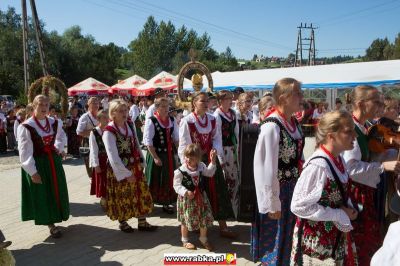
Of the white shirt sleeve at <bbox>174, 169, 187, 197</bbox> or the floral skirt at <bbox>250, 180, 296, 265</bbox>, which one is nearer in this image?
the floral skirt at <bbox>250, 180, 296, 265</bbox>

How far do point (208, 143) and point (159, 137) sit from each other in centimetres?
96

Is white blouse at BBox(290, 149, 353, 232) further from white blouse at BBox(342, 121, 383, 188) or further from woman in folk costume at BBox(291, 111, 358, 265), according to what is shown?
white blouse at BBox(342, 121, 383, 188)

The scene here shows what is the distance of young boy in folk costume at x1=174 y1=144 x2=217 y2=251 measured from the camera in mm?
4195

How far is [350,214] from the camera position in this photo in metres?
2.46

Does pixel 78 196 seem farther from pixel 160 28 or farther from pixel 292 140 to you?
pixel 160 28

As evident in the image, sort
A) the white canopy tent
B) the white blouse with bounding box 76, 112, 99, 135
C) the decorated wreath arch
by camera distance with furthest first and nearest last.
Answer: the white canopy tent → the decorated wreath arch → the white blouse with bounding box 76, 112, 99, 135

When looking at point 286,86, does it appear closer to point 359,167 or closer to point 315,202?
point 359,167

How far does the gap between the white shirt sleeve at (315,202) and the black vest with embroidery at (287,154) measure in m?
0.57

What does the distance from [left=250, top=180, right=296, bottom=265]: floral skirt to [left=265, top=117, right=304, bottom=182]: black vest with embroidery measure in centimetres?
6

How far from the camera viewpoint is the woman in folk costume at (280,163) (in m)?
2.87

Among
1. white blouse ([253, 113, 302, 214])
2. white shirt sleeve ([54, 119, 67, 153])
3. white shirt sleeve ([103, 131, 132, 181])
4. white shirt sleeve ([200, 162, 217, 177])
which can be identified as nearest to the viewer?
white blouse ([253, 113, 302, 214])

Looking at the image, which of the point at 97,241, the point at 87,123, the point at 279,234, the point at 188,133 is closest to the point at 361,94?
the point at 279,234

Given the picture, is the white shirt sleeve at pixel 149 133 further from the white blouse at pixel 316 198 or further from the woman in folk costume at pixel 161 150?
the white blouse at pixel 316 198
